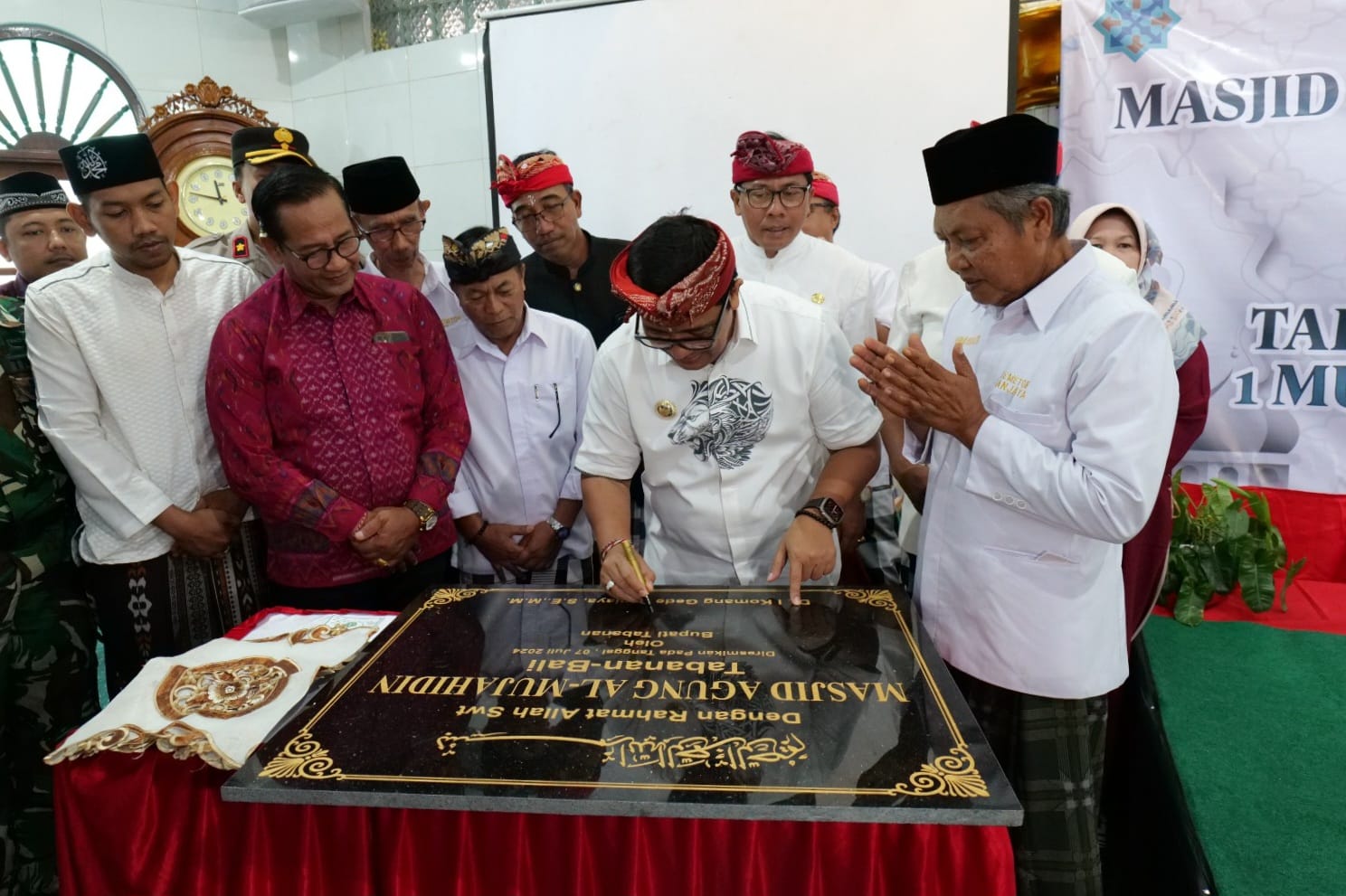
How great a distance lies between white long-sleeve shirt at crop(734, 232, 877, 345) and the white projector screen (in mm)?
1259

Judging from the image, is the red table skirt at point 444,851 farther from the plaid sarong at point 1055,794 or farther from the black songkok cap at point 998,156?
the black songkok cap at point 998,156

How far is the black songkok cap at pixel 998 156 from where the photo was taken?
1298 mm

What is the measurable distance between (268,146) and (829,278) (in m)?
2.07

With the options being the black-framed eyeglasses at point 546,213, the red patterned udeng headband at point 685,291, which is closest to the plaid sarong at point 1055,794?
the red patterned udeng headband at point 685,291

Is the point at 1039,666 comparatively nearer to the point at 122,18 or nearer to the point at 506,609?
the point at 506,609

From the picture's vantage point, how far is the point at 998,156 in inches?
51.9

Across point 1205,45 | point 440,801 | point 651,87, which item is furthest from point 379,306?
point 1205,45

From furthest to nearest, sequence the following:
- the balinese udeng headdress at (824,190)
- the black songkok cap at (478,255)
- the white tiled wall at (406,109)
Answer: the white tiled wall at (406,109)
the balinese udeng headdress at (824,190)
the black songkok cap at (478,255)

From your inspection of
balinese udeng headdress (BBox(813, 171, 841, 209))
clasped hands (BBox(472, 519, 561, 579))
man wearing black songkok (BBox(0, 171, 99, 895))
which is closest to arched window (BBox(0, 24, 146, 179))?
man wearing black songkok (BBox(0, 171, 99, 895))

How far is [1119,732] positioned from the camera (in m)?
2.18

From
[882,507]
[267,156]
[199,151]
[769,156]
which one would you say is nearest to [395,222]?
[267,156]

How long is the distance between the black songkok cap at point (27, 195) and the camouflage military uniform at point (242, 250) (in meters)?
0.60

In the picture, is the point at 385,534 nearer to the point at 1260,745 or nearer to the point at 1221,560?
the point at 1260,745

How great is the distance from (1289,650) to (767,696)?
2456 mm
